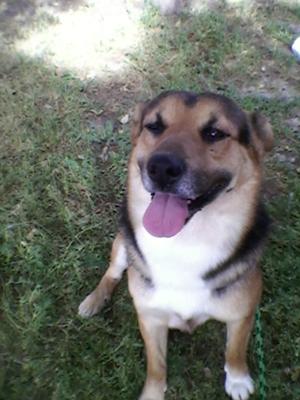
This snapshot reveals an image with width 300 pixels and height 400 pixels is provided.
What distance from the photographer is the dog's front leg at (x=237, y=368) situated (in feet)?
8.45

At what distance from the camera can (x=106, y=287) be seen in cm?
307

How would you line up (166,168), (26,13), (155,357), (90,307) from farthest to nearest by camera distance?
(26,13)
(90,307)
(155,357)
(166,168)

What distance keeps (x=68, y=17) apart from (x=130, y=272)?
10.7 ft

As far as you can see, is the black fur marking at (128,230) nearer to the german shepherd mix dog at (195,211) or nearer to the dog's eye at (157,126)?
the german shepherd mix dog at (195,211)

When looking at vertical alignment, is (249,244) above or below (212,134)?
below

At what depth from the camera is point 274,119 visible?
400 centimetres

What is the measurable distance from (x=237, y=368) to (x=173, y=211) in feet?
3.28

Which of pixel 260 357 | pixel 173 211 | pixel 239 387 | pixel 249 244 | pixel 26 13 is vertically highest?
pixel 173 211

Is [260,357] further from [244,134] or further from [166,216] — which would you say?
[244,134]

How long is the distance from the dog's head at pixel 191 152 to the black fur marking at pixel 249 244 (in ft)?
0.68

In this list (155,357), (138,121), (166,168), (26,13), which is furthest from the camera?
(26,13)

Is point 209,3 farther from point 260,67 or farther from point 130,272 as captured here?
point 130,272

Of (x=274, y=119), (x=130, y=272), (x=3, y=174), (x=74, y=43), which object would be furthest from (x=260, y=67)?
(x=130, y=272)

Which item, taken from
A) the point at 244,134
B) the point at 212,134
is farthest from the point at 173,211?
the point at 244,134
